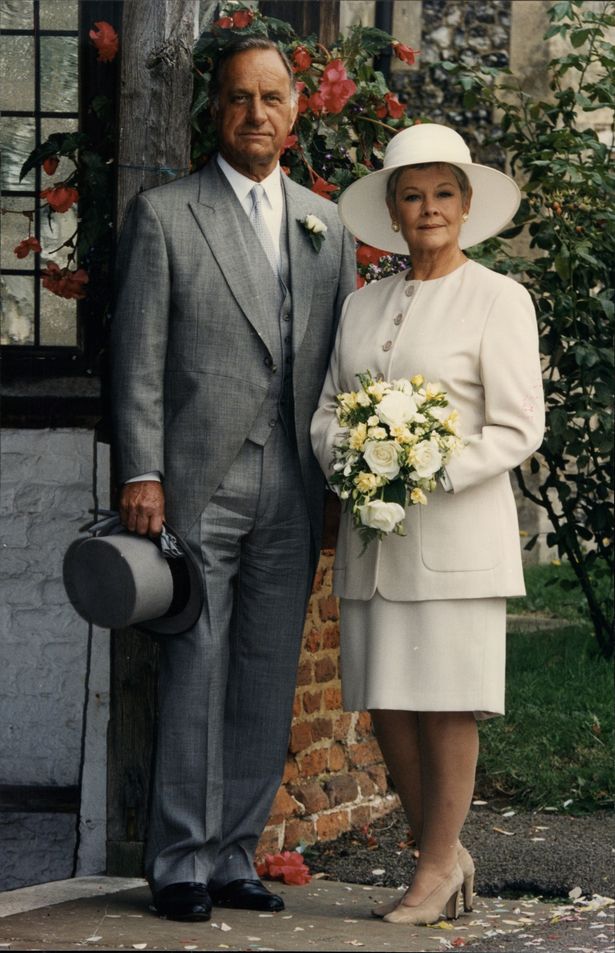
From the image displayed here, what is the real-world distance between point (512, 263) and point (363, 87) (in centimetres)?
130

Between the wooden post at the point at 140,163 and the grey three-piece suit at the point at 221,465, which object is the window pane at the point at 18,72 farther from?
the grey three-piece suit at the point at 221,465

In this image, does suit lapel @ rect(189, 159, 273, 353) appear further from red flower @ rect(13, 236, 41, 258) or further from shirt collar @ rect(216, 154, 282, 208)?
red flower @ rect(13, 236, 41, 258)

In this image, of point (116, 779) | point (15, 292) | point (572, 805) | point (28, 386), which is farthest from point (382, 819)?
point (15, 292)

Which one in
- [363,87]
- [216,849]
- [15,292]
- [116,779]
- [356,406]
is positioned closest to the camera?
[356,406]

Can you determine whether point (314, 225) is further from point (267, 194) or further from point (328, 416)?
point (328, 416)

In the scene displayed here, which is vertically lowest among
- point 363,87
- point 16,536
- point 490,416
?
point 16,536

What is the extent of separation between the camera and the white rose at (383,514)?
389 cm

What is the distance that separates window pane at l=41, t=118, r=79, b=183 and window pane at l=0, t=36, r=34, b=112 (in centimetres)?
9

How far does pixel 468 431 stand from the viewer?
13.5 feet

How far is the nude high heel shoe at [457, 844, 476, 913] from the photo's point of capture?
4262 millimetres

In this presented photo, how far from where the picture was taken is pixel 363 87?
5.21 metres

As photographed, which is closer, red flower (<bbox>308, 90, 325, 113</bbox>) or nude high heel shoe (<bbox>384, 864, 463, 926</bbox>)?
nude high heel shoe (<bbox>384, 864, 463, 926</bbox>)

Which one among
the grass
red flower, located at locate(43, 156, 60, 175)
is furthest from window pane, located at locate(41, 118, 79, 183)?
the grass

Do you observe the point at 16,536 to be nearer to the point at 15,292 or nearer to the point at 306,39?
the point at 15,292
